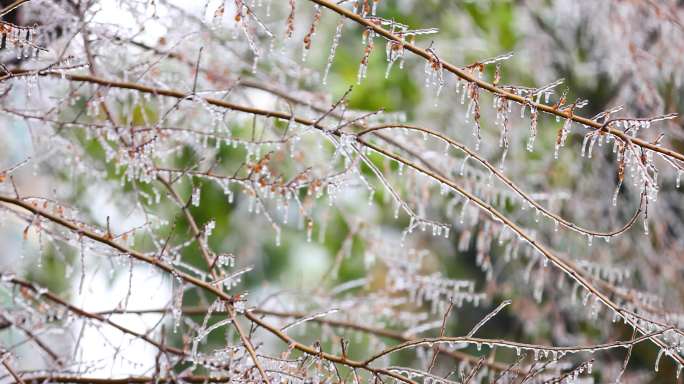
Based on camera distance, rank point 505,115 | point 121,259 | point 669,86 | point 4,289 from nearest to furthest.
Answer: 1. point 505,115
2. point 121,259
3. point 4,289
4. point 669,86

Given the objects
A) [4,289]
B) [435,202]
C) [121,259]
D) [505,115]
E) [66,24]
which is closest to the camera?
[505,115]

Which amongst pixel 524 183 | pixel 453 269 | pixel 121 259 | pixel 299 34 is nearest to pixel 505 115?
pixel 121 259

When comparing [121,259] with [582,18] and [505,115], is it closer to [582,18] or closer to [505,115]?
[505,115]

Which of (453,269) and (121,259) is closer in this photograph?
(121,259)

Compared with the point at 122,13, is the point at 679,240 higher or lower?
lower

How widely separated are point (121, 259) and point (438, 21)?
3812 millimetres

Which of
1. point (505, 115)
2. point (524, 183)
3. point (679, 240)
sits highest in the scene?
point (505, 115)

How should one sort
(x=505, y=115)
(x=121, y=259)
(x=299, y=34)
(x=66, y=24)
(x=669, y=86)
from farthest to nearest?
(x=299, y=34) → (x=669, y=86) → (x=66, y=24) → (x=121, y=259) → (x=505, y=115)

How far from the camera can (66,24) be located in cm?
244

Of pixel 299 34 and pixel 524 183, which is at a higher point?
pixel 299 34

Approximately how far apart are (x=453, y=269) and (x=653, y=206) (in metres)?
2.54

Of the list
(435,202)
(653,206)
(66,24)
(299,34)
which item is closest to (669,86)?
(653,206)

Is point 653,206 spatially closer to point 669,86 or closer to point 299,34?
point 669,86

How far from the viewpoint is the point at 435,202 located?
4.38 meters
